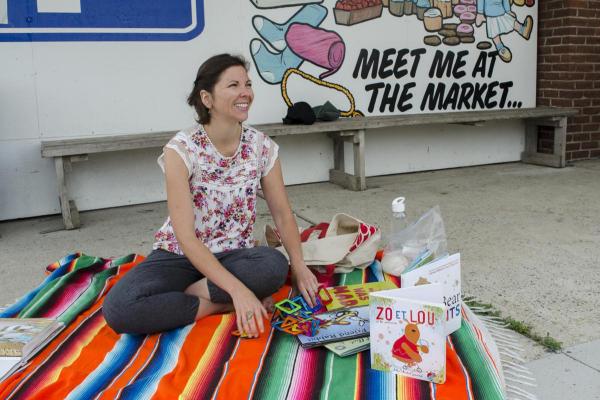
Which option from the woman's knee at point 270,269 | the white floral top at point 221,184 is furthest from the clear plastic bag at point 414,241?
the white floral top at point 221,184

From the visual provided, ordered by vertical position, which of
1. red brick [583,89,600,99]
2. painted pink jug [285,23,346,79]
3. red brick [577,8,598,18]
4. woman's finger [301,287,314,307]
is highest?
red brick [577,8,598,18]

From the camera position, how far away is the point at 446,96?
6.34m

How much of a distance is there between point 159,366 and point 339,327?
2.10ft

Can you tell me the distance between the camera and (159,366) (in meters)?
2.08

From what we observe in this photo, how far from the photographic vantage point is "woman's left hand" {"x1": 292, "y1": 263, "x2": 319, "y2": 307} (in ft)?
8.11

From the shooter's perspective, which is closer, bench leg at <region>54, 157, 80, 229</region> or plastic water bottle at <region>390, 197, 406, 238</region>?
plastic water bottle at <region>390, 197, 406, 238</region>

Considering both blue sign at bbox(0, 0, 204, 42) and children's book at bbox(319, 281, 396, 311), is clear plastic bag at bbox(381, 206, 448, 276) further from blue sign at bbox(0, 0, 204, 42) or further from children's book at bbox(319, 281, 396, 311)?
blue sign at bbox(0, 0, 204, 42)

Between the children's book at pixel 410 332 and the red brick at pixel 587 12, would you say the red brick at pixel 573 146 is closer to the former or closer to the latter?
the red brick at pixel 587 12

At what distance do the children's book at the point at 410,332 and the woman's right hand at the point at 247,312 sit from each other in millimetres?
442

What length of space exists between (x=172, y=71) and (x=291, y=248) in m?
3.03

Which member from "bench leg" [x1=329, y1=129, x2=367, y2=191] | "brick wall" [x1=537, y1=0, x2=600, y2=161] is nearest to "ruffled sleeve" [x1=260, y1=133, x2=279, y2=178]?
"bench leg" [x1=329, y1=129, x2=367, y2=191]

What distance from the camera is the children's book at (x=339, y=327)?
217 cm

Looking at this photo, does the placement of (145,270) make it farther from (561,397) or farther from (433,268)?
(561,397)

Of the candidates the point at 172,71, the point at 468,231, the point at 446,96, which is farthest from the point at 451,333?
the point at 446,96
